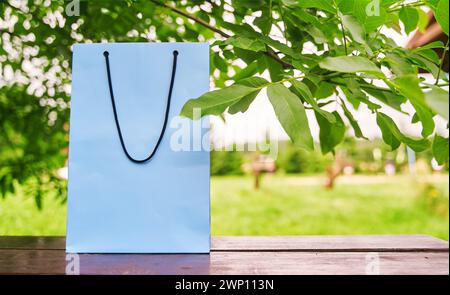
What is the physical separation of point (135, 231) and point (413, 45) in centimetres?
122

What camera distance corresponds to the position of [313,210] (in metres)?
4.07

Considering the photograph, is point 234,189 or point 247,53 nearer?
point 247,53

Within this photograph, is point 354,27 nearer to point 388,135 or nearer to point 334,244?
point 388,135

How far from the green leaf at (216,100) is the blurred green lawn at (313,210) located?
2.36 meters

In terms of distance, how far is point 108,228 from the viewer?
2.32 feet

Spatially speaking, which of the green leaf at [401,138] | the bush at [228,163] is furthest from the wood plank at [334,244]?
the bush at [228,163]

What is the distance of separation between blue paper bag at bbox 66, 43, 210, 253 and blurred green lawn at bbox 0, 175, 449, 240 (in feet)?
6.86

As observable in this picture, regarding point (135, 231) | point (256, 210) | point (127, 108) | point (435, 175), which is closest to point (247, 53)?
point (127, 108)

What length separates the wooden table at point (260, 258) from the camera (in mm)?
606

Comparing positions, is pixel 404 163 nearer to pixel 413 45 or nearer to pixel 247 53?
pixel 413 45

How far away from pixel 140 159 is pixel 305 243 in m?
0.34

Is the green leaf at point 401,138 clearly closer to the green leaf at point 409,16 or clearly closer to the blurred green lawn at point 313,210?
the green leaf at point 409,16
